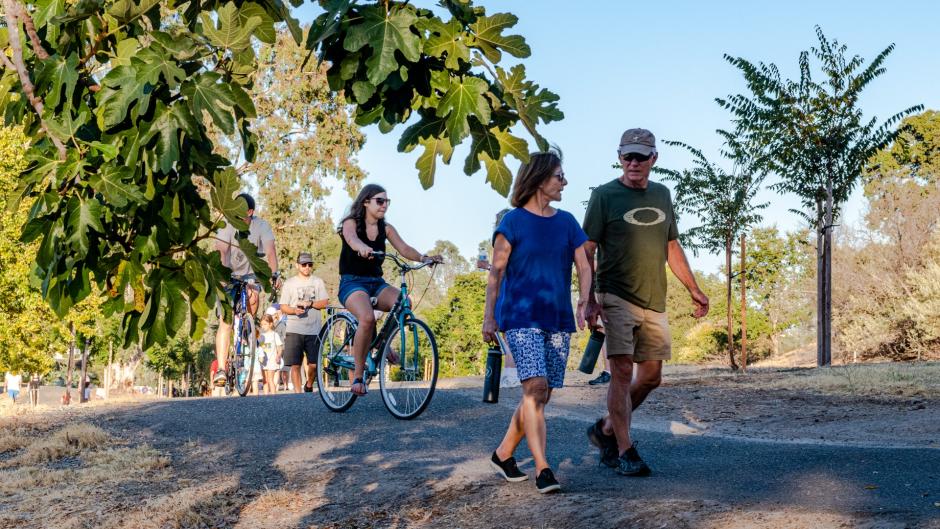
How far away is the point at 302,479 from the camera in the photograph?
244 inches

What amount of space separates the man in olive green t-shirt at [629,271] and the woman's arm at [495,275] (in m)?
0.60

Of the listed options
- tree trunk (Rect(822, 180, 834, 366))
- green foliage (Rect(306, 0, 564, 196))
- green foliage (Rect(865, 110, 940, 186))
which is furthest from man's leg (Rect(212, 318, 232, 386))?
green foliage (Rect(865, 110, 940, 186))

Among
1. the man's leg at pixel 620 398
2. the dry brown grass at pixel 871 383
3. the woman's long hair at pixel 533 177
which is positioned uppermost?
the woman's long hair at pixel 533 177

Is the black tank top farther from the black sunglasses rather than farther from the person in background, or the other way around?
the person in background

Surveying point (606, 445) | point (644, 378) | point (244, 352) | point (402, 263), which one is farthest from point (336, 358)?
point (644, 378)

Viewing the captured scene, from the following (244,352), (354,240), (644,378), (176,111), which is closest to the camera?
(176,111)

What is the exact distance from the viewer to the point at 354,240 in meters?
8.04

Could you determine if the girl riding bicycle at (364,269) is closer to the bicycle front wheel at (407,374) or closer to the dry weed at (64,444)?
the bicycle front wheel at (407,374)

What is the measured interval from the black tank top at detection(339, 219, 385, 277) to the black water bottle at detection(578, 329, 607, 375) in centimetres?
254

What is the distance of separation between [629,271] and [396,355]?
3343 millimetres

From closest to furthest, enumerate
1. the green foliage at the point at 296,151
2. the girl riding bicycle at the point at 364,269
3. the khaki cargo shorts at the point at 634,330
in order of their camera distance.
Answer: the khaki cargo shorts at the point at 634,330 → the girl riding bicycle at the point at 364,269 → the green foliage at the point at 296,151

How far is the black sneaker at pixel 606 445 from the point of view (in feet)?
19.3

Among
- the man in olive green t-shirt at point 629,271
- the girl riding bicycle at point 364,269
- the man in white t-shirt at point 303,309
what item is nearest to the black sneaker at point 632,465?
the man in olive green t-shirt at point 629,271

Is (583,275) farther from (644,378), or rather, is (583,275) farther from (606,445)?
(606,445)
